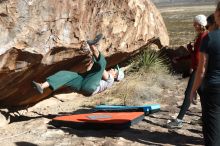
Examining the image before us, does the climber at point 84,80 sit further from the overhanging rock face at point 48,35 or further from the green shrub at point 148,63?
the green shrub at point 148,63

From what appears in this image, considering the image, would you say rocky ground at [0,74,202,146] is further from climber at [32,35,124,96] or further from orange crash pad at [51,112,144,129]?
climber at [32,35,124,96]

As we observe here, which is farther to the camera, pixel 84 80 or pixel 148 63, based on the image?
pixel 148 63

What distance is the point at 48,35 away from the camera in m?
7.38

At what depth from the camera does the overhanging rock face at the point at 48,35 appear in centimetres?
695

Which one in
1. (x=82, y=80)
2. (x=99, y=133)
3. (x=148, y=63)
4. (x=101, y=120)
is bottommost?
(x=99, y=133)

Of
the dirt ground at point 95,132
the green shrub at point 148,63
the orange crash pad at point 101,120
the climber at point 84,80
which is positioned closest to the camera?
the dirt ground at point 95,132

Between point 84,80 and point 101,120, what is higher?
point 84,80

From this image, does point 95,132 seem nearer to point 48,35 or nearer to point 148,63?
point 48,35

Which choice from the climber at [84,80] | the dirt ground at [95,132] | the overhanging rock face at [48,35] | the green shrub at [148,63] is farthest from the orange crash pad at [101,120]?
the green shrub at [148,63]

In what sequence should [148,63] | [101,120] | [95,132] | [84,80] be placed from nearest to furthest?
[84,80] < [95,132] < [101,120] < [148,63]

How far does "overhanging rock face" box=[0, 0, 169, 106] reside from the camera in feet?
22.8

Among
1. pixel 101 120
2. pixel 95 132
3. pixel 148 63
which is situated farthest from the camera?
pixel 148 63

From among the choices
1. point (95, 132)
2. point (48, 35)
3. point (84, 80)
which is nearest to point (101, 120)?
point (95, 132)

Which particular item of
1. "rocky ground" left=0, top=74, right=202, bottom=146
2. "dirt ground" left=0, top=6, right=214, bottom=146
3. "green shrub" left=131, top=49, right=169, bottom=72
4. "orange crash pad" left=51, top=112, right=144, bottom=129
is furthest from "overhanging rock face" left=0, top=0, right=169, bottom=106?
"green shrub" left=131, top=49, right=169, bottom=72
